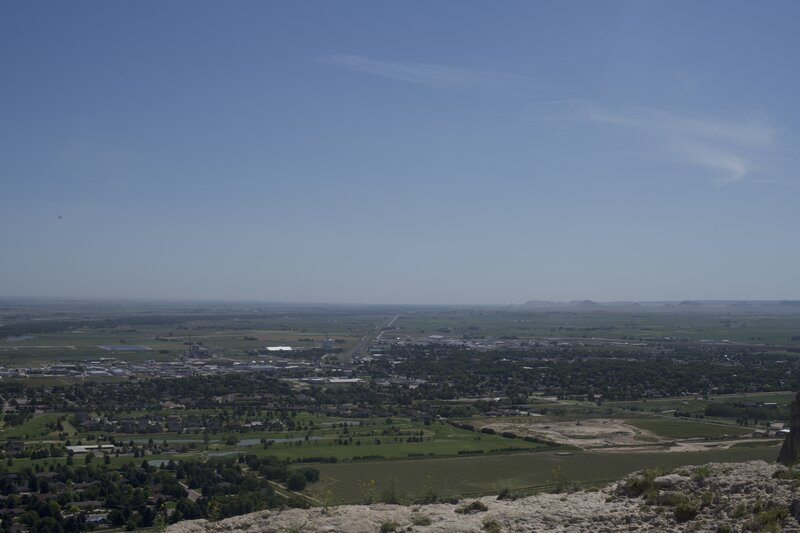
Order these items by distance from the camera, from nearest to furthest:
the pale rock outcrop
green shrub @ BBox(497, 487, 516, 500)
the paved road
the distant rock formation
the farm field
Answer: the pale rock outcrop < green shrub @ BBox(497, 487, 516, 500) < the distant rock formation < the farm field < the paved road

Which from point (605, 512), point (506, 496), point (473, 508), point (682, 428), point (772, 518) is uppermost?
point (772, 518)

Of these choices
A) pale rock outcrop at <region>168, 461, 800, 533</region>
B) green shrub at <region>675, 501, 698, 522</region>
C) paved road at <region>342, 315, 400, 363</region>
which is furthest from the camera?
paved road at <region>342, 315, 400, 363</region>

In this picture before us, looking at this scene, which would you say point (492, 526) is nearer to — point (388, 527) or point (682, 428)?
point (388, 527)

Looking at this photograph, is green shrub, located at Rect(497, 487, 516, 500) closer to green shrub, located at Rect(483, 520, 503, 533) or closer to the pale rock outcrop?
the pale rock outcrop

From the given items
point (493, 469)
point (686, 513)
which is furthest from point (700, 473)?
point (493, 469)

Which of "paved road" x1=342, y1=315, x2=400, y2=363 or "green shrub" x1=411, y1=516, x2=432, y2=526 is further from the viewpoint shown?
"paved road" x1=342, y1=315, x2=400, y2=363

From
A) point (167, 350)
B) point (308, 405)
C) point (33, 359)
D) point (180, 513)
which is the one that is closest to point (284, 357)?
point (167, 350)

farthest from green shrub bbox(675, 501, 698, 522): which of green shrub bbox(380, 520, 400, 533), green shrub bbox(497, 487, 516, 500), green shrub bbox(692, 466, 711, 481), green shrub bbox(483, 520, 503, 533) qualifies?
green shrub bbox(380, 520, 400, 533)

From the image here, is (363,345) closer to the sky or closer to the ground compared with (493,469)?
closer to the ground
